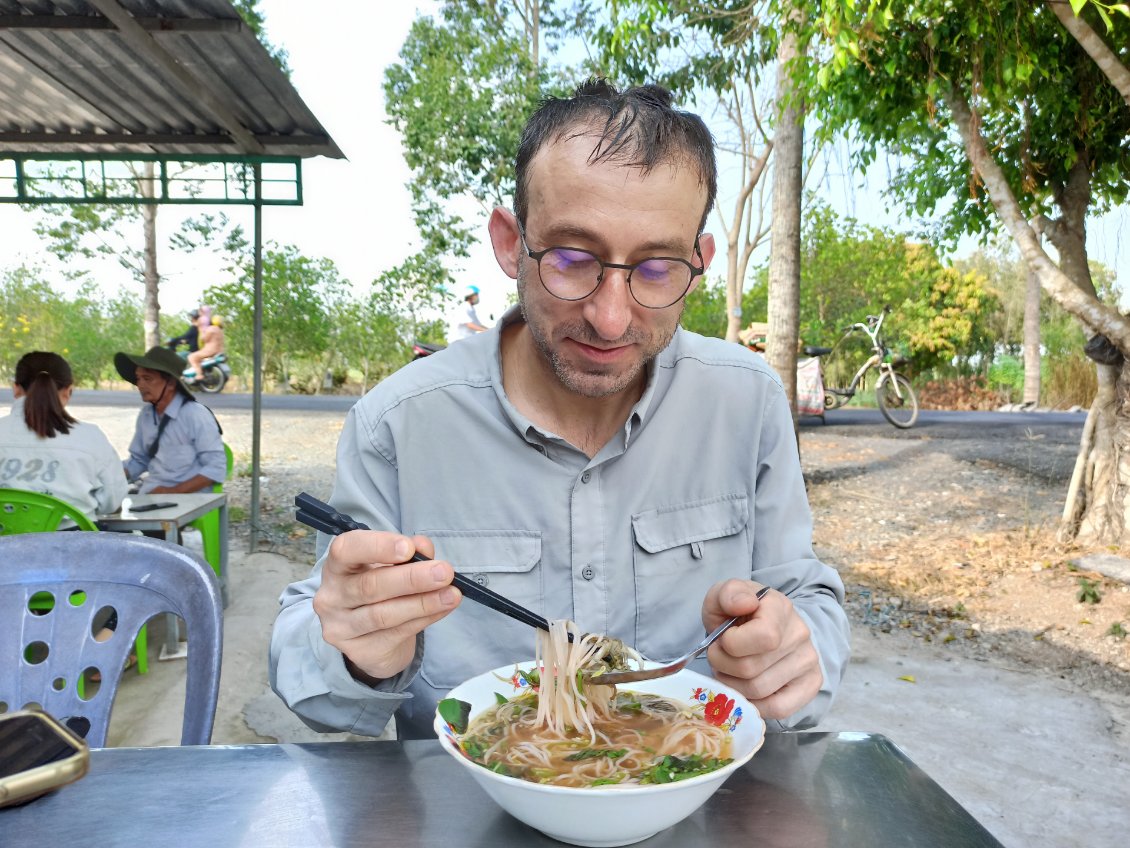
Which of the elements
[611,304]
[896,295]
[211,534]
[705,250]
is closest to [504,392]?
→ [611,304]

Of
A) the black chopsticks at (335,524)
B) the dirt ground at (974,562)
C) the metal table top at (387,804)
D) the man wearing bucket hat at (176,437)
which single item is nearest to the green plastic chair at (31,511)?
the man wearing bucket hat at (176,437)

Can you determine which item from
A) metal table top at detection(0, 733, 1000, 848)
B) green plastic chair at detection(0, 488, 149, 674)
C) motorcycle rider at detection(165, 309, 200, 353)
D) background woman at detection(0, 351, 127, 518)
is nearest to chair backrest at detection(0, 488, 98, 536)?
green plastic chair at detection(0, 488, 149, 674)

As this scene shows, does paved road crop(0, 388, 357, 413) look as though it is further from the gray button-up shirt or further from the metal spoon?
the metal spoon

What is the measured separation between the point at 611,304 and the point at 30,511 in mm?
3308

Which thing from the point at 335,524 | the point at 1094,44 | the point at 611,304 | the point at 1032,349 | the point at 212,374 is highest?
the point at 1094,44

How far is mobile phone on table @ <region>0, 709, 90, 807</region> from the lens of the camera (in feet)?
3.22

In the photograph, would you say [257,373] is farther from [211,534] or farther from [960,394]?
[960,394]

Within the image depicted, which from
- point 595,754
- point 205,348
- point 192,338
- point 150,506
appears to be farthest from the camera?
point 192,338

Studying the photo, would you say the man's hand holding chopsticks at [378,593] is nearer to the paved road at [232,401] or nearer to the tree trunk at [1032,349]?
the paved road at [232,401]

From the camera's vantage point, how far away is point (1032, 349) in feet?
54.2

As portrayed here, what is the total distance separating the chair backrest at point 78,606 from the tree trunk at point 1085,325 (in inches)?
194

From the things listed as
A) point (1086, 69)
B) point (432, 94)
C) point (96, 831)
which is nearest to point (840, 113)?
point (1086, 69)

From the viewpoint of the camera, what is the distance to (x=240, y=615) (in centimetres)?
469

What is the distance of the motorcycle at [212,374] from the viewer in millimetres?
15109
